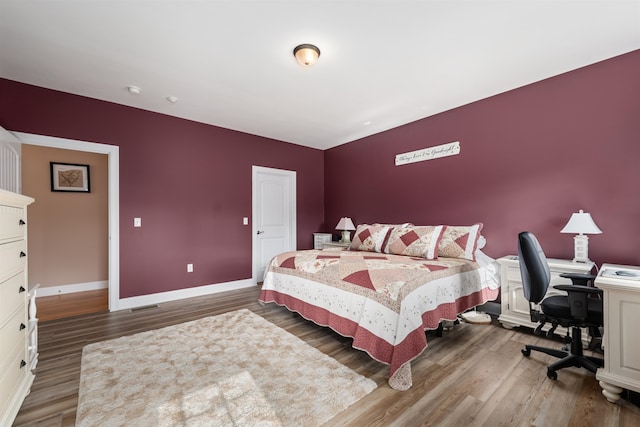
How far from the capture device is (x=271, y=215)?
4969mm

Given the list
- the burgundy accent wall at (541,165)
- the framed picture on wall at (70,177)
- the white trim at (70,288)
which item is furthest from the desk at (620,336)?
the framed picture on wall at (70,177)

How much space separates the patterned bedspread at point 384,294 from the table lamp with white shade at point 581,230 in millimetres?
754

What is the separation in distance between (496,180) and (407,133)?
4.79 feet

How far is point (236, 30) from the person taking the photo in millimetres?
2102

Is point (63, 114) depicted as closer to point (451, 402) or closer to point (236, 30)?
point (236, 30)

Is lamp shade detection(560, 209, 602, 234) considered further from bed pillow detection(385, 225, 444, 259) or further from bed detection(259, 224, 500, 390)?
bed pillow detection(385, 225, 444, 259)

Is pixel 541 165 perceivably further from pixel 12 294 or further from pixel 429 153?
pixel 12 294

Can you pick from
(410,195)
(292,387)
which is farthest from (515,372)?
(410,195)

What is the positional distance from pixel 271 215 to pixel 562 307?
403 cm

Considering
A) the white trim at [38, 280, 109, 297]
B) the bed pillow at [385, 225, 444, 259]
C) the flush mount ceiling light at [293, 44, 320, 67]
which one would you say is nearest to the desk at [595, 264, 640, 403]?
the bed pillow at [385, 225, 444, 259]

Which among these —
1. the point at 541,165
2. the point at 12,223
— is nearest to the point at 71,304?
the point at 12,223

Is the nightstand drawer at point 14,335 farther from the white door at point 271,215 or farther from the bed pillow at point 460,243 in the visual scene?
the bed pillow at point 460,243

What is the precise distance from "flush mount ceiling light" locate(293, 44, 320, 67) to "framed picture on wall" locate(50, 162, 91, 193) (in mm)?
4167

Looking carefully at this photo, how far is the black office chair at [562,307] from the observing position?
6.00ft
